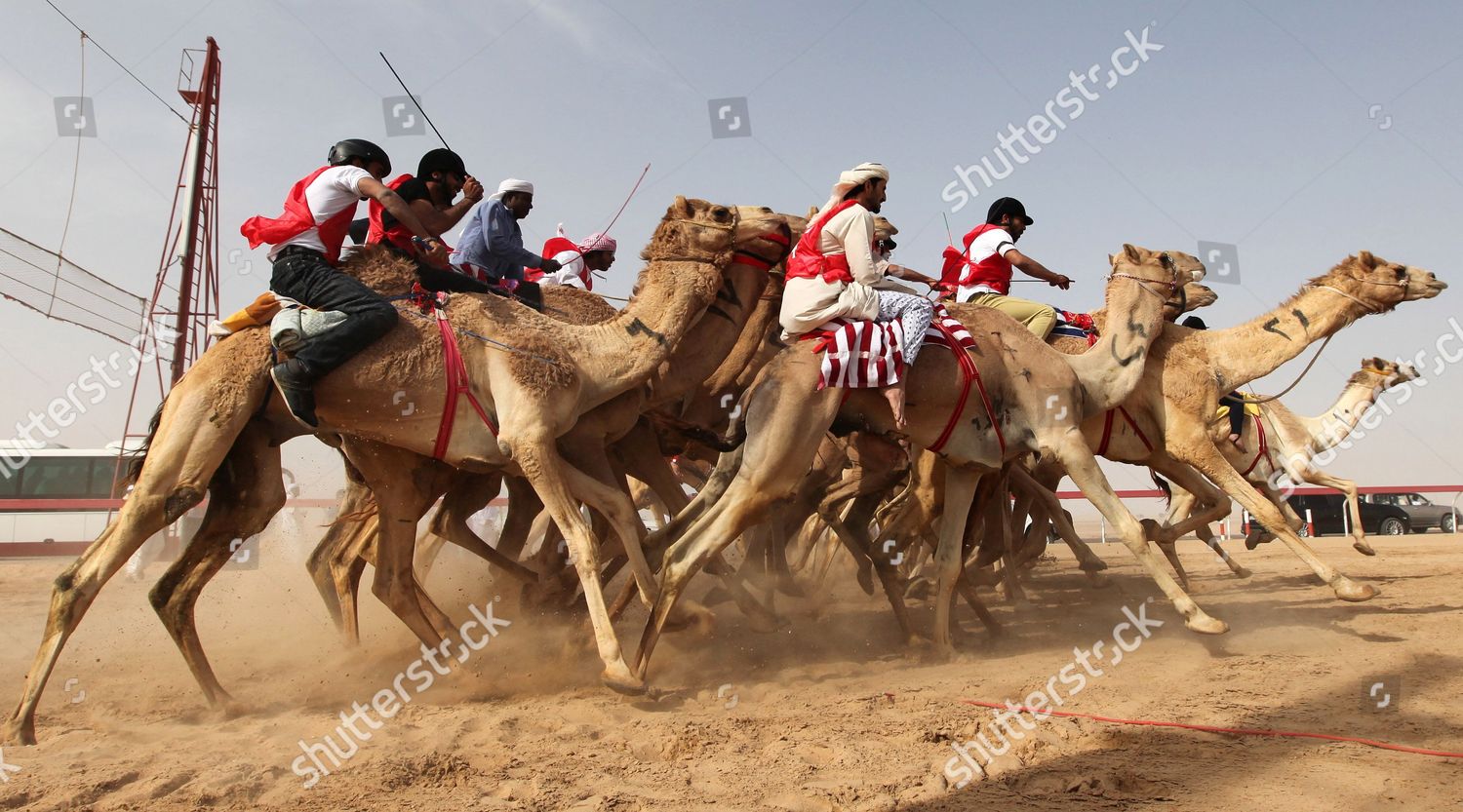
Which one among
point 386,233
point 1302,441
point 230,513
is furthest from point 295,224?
point 1302,441

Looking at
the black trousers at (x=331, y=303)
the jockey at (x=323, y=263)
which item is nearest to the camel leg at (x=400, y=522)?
the jockey at (x=323, y=263)

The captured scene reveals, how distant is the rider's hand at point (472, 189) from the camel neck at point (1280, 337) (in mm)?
6200

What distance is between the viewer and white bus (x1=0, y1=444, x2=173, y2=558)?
72.5 feet

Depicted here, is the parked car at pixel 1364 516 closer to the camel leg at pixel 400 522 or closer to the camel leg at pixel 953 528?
the camel leg at pixel 953 528

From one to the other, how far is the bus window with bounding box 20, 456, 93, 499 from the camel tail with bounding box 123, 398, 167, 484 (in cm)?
2103

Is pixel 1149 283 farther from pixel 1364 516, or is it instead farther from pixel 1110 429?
pixel 1364 516

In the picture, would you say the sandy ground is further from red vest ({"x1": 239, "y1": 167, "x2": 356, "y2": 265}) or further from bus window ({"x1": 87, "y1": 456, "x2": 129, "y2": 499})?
bus window ({"x1": 87, "y1": 456, "x2": 129, "y2": 499})

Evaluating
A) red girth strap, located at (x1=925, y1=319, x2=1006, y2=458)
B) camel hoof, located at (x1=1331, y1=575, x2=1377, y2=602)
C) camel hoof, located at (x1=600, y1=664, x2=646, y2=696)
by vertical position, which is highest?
red girth strap, located at (x1=925, y1=319, x2=1006, y2=458)

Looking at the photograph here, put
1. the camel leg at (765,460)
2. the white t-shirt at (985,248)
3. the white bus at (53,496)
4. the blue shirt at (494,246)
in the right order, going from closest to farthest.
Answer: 1. the camel leg at (765,460)
2. the blue shirt at (494,246)
3. the white t-shirt at (985,248)
4. the white bus at (53,496)

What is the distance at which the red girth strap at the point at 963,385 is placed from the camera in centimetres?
716

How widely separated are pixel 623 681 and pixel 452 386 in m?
2.00

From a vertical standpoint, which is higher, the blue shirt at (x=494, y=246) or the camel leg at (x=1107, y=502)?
the blue shirt at (x=494, y=246)

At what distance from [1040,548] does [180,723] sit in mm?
8366

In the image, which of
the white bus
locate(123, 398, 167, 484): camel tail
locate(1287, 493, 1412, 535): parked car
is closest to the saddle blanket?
locate(123, 398, 167, 484): camel tail
